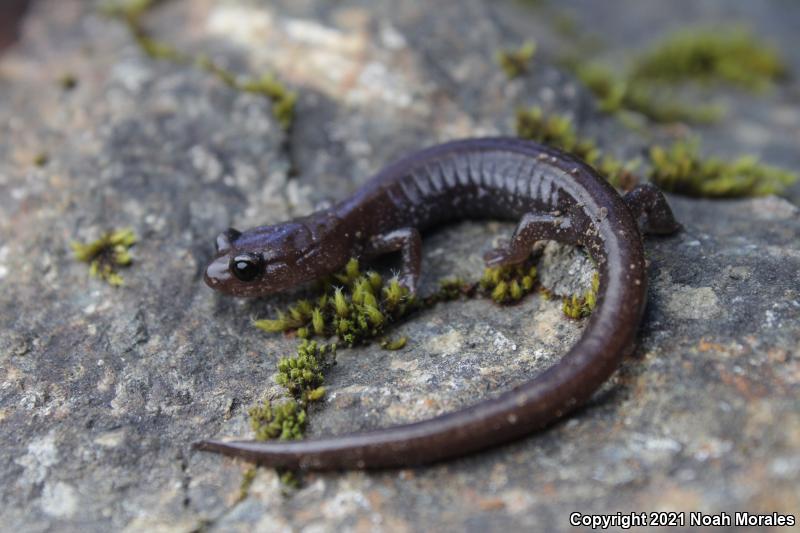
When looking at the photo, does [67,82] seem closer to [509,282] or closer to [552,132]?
[552,132]

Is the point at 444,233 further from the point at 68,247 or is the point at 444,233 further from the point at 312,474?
the point at 68,247

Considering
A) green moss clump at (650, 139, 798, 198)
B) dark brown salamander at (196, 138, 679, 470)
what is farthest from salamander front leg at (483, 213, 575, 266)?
green moss clump at (650, 139, 798, 198)

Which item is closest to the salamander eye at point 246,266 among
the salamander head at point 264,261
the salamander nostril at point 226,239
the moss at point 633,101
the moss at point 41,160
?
the salamander head at point 264,261

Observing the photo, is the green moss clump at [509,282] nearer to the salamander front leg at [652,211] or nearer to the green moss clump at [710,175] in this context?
the salamander front leg at [652,211]

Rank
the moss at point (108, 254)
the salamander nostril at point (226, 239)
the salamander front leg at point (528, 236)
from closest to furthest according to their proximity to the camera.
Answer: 1. the salamander front leg at point (528, 236)
2. the salamander nostril at point (226, 239)
3. the moss at point (108, 254)

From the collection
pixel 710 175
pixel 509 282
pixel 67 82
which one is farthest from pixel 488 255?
pixel 67 82

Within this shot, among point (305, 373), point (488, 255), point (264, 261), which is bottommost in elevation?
point (305, 373)
